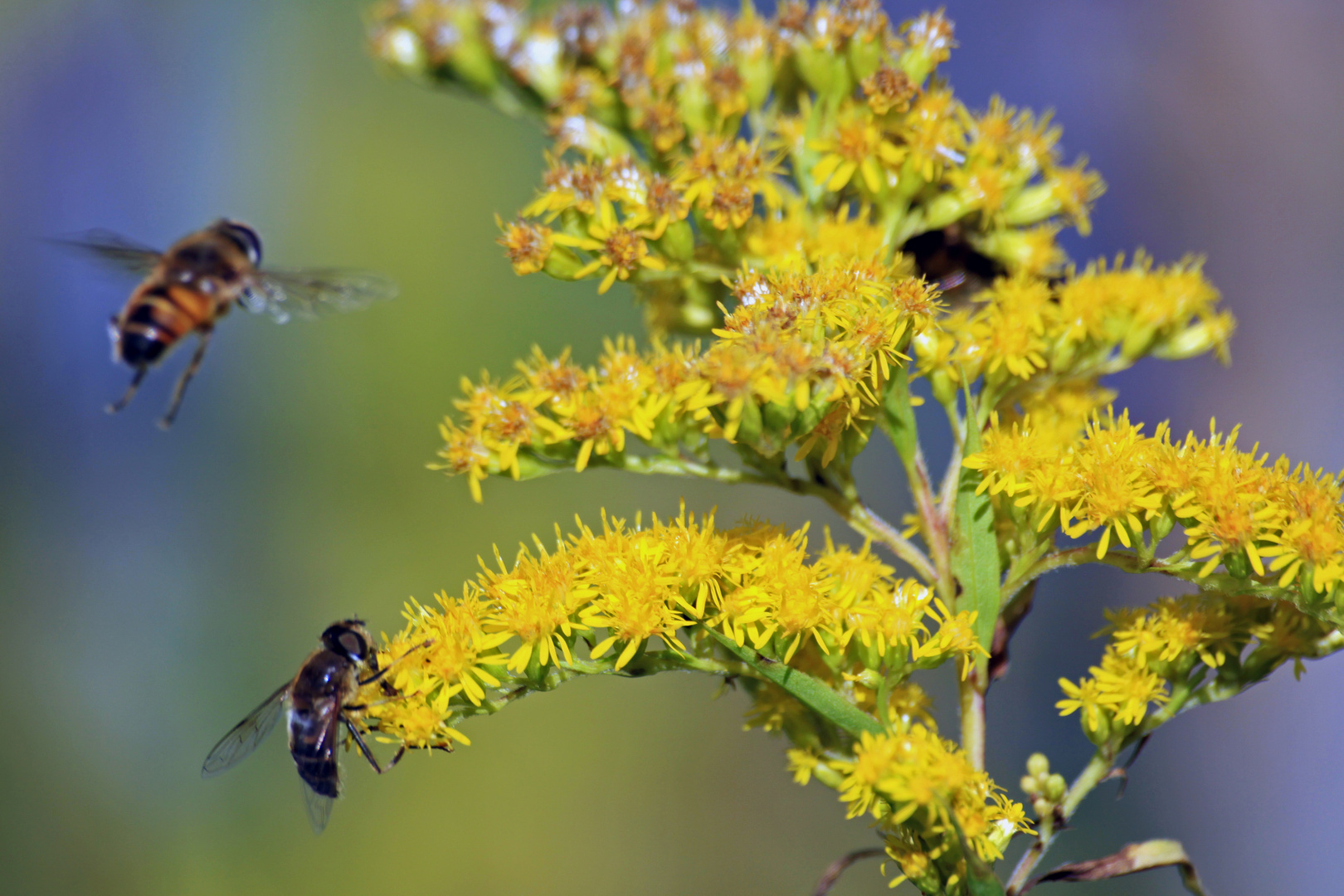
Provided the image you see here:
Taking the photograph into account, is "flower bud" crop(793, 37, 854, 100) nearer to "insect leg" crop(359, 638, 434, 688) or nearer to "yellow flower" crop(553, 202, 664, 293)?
"yellow flower" crop(553, 202, 664, 293)

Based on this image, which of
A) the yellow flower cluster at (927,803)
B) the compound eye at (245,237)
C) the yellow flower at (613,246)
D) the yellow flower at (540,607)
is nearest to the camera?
the yellow flower cluster at (927,803)

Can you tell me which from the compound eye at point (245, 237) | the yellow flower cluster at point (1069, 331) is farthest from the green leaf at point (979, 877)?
the compound eye at point (245, 237)

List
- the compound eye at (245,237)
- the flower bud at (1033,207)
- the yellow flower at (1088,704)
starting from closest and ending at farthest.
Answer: the yellow flower at (1088,704)
the flower bud at (1033,207)
the compound eye at (245,237)

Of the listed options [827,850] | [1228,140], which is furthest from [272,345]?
[1228,140]

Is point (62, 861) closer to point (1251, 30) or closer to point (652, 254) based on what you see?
point (652, 254)

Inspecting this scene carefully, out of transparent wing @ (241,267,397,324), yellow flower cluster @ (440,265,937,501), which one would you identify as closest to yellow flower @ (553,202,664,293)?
yellow flower cluster @ (440,265,937,501)

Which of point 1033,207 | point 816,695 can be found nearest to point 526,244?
point 816,695

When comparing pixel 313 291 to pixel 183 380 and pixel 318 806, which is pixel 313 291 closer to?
pixel 183 380

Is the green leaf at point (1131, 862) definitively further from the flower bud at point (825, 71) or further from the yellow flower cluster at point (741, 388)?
the flower bud at point (825, 71)
